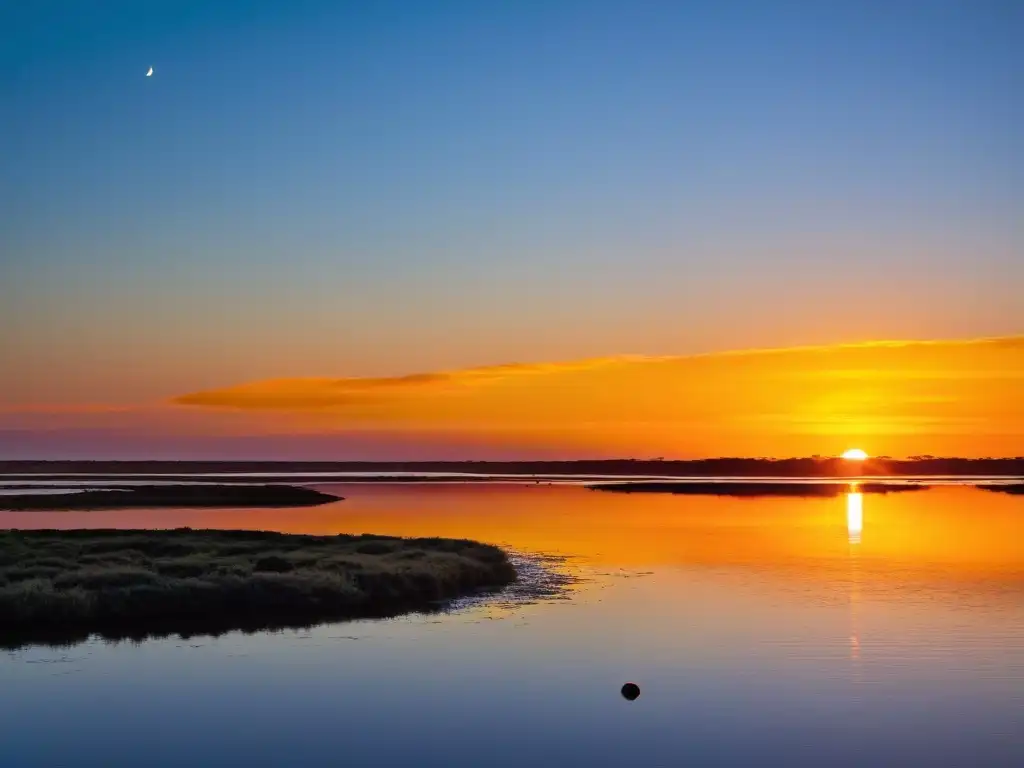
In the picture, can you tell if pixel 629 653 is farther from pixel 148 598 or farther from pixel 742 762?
pixel 148 598

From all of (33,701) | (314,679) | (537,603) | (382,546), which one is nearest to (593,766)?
(314,679)

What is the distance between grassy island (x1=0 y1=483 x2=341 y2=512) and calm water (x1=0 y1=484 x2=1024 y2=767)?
64644mm

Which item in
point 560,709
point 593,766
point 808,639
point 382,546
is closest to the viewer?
point 593,766

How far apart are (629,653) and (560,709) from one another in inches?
247

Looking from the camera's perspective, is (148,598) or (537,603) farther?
(537,603)

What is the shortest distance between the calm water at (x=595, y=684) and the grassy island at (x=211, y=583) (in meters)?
2.47

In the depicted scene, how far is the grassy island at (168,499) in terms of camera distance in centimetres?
9894

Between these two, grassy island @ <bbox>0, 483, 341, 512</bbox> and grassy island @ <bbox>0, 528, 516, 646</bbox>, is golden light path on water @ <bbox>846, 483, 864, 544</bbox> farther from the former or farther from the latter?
grassy island @ <bbox>0, 483, 341, 512</bbox>

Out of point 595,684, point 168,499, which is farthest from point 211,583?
point 168,499

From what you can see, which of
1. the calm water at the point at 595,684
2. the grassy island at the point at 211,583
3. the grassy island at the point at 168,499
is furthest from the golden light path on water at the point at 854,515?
the grassy island at the point at 168,499

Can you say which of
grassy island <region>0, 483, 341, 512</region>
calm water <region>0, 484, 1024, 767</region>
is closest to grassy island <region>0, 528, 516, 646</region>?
calm water <region>0, 484, 1024, 767</region>

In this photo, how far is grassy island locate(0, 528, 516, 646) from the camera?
1344 inches

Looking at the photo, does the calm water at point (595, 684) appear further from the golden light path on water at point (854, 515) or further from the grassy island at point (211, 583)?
the golden light path on water at point (854, 515)

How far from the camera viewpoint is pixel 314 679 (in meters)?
28.1
